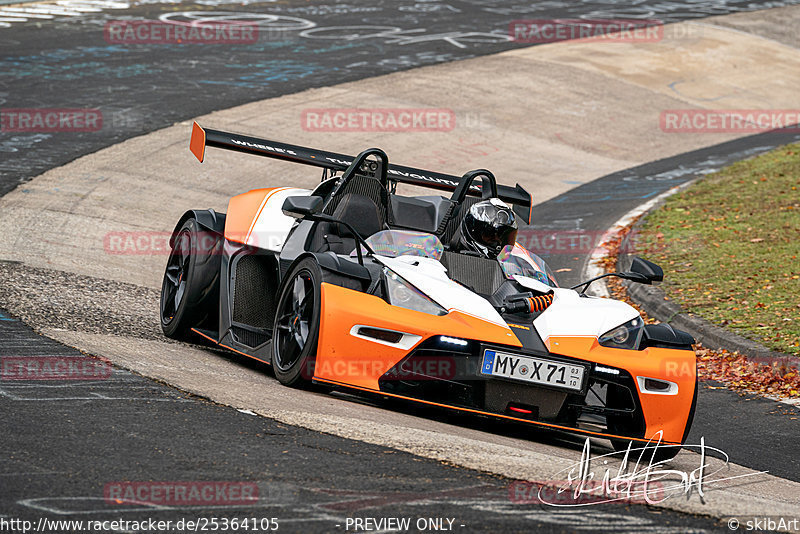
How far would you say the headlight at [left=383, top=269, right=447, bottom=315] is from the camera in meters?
6.62

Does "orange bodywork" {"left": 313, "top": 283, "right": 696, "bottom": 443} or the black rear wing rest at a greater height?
the black rear wing

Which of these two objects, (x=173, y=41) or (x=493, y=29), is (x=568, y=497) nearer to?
(x=173, y=41)

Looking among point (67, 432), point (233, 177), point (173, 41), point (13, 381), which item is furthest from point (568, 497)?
point (173, 41)

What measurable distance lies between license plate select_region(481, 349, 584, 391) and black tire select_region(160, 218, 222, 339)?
2938 mm

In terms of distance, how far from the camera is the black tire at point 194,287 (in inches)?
335

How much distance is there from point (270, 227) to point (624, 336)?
292cm
